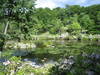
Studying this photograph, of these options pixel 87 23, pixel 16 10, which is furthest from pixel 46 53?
pixel 87 23

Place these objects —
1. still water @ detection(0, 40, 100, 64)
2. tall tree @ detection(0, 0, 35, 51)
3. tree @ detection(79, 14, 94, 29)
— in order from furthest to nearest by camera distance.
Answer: tree @ detection(79, 14, 94, 29), tall tree @ detection(0, 0, 35, 51), still water @ detection(0, 40, 100, 64)

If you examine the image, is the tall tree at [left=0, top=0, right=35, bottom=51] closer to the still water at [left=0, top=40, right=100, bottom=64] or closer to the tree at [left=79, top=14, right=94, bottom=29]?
the still water at [left=0, top=40, right=100, bottom=64]

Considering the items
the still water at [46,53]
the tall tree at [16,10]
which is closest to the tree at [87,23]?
the still water at [46,53]

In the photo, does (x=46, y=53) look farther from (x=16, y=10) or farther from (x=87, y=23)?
(x=87, y=23)

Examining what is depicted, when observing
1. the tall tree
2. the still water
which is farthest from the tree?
the tall tree

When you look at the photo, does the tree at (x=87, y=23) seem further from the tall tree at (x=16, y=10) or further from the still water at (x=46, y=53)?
the tall tree at (x=16, y=10)

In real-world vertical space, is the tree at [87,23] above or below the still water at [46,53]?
above

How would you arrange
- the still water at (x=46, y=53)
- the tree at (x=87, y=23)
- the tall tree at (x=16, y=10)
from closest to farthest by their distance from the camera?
the still water at (x=46, y=53) → the tall tree at (x=16, y=10) → the tree at (x=87, y=23)

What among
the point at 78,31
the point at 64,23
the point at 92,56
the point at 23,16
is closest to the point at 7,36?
the point at 23,16

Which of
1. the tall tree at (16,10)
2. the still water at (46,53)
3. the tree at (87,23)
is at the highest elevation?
the tall tree at (16,10)

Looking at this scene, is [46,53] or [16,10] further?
[46,53]

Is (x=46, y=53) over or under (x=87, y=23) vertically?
under

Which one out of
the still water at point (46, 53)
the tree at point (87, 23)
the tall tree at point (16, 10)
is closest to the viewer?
the still water at point (46, 53)

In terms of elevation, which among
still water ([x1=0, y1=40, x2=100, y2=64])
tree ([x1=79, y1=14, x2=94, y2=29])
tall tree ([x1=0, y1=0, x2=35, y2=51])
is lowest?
still water ([x1=0, y1=40, x2=100, y2=64])
